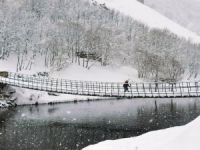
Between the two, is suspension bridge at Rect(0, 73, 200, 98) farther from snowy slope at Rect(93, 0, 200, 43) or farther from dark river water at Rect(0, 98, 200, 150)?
snowy slope at Rect(93, 0, 200, 43)

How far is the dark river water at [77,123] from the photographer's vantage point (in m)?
31.3

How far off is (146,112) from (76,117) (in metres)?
8.57

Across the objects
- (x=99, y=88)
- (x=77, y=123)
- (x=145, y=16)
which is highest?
(x=145, y=16)

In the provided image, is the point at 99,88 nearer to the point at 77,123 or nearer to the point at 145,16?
the point at 77,123

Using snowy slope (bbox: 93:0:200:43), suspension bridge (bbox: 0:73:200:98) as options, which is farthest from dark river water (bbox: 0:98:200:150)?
snowy slope (bbox: 93:0:200:43)

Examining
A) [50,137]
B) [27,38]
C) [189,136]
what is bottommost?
[50,137]

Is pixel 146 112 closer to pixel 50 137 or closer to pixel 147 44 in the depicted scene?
pixel 50 137

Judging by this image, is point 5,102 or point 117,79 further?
point 117,79

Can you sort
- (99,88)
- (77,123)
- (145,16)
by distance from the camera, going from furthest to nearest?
(145,16) → (99,88) → (77,123)

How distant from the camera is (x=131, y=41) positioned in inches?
4783

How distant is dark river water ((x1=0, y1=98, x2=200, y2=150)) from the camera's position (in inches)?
1233

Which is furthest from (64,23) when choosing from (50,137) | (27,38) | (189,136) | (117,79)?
(189,136)

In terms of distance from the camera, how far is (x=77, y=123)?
40281 mm

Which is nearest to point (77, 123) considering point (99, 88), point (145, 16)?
point (99, 88)
